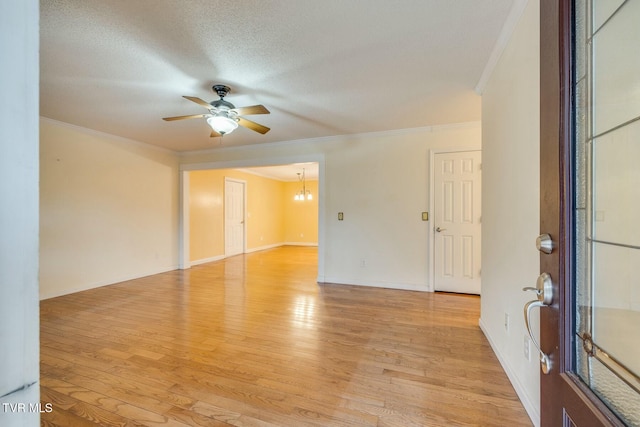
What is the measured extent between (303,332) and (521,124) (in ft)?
7.84

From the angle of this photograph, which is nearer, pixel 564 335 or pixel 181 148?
pixel 564 335

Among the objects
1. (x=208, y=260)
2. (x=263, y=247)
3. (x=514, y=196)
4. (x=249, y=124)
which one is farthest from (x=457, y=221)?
(x=263, y=247)

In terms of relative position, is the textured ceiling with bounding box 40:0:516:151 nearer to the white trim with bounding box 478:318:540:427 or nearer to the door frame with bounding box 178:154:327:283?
the door frame with bounding box 178:154:327:283

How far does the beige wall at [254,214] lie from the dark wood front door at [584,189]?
6.03 metres

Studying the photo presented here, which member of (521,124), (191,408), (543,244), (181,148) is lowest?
(191,408)

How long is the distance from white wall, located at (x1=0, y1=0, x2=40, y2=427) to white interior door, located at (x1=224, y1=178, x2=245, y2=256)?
6.73 metres

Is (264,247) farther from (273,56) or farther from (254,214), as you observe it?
(273,56)

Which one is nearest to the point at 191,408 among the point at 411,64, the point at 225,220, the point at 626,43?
the point at 626,43

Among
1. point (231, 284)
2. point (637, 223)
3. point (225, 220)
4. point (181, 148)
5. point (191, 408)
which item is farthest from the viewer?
point (225, 220)

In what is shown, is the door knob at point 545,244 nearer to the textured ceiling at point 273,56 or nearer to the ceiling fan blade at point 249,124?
the textured ceiling at point 273,56

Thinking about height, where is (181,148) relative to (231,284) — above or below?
above

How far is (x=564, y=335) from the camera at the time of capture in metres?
0.74

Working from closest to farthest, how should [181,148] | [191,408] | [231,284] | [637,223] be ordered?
[637,223] → [191,408] → [231,284] → [181,148]

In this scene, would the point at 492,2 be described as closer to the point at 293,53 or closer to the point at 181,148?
the point at 293,53
